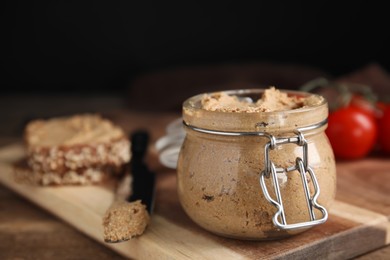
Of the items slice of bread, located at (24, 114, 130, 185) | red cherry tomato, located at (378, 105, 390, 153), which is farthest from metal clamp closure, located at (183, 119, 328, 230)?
red cherry tomato, located at (378, 105, 390, 153)

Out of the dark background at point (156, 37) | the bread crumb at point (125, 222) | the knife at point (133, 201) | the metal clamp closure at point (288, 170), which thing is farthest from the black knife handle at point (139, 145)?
the dark background at point (156, 37)

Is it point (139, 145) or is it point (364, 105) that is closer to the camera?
point (139, 145)

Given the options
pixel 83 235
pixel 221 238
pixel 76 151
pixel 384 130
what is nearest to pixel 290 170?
pixel 221 238

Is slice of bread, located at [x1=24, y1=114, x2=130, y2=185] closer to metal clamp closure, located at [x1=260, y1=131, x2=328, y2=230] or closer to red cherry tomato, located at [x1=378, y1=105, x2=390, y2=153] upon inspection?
metal clamp closure, located at [x1=260, y1=131, x2=328, y2=230]

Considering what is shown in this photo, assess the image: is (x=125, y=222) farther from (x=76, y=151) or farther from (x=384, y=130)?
(x=384, y=130)

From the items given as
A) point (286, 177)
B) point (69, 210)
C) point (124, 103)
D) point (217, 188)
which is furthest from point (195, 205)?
point (124, 103)

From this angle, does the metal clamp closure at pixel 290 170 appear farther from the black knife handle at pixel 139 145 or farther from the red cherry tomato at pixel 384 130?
the red cherry tomato at pixel 384 130
